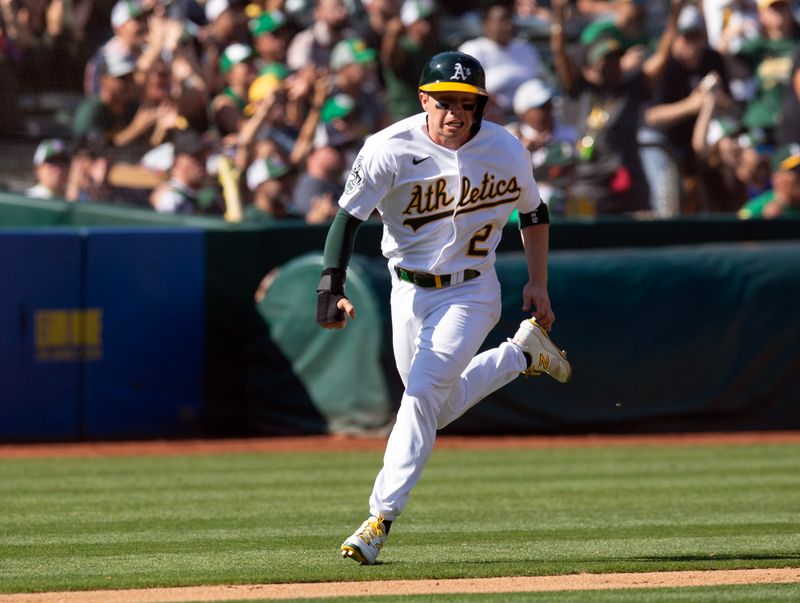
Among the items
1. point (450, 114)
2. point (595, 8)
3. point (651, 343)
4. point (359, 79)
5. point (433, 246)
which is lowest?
point (651, 343)

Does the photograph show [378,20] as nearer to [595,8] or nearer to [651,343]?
[595,8]

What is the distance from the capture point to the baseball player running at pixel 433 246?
5609mm

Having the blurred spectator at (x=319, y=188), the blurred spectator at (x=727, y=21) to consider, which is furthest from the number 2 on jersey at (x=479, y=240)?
the blurred spectator at (x=727, y=21)

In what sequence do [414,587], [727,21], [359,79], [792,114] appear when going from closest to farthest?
1. [414,587]
2. [359,79]
3. [792,114]
4. [727,21]

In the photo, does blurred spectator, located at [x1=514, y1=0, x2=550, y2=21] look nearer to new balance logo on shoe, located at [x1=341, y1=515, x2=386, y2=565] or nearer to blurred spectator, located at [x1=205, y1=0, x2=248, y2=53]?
blurred spectator, located at [x1=205, y1=0, x2=248, y2=53]

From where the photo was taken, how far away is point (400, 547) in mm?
6234

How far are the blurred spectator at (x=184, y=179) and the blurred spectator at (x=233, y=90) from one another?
0.31m

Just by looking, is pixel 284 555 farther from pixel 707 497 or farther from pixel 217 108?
pixel 217 108

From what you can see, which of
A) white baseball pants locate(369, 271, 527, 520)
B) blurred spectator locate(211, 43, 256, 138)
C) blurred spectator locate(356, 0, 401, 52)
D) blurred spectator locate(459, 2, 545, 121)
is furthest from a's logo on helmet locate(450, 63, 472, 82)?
blurred spectator locate(356, 0, 401, 52)

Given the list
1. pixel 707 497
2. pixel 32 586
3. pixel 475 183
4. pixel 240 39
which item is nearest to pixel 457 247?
pixel 475 183

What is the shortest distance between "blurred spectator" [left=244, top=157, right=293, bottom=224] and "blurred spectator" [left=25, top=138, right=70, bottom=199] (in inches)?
63.4

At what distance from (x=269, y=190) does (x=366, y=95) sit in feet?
5.34

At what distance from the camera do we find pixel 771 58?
49.3 feet

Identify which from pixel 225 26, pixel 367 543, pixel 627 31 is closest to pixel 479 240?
pixel 367 543
